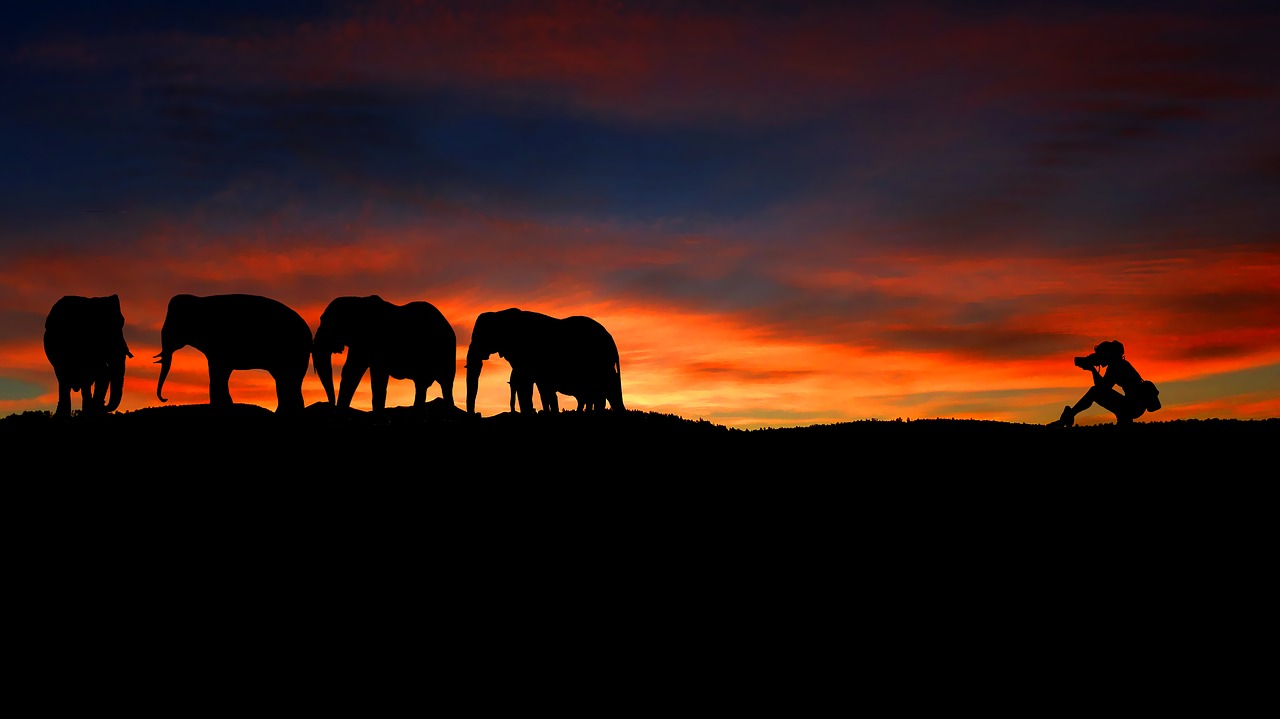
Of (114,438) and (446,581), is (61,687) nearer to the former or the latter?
(446,581)

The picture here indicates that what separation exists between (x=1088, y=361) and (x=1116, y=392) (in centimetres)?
114

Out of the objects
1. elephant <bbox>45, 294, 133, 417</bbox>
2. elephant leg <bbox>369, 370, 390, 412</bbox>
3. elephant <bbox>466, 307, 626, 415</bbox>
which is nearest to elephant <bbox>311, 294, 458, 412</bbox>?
elephant leg <bbox>369, 370, 390, 412</bbox>

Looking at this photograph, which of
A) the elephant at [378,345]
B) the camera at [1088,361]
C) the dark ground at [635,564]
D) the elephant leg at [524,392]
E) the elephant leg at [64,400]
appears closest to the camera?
the dark ground at [635,564]

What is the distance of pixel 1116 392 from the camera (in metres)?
25.0

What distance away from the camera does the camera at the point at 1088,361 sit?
1001 inches

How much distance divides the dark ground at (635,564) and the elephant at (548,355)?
42.7ft

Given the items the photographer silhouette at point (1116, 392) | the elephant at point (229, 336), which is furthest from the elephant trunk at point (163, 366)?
the photographer silhouette at point (1116, 392)

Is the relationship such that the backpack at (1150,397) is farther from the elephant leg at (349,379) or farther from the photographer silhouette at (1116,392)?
the elephant leg at (349,379)

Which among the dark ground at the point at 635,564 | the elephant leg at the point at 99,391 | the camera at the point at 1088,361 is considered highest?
the elephant leg at the point at 99,391

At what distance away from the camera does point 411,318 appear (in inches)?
1153

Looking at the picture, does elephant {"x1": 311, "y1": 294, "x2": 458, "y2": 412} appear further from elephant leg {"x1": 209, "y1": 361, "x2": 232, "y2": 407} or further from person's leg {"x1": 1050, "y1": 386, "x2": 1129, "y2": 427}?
person's leg {"x1": 1050, "y1": 386, "x2": 1129, "y2": 427}

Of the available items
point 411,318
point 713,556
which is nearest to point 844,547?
point 713,556

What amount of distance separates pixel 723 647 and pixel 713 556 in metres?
2.50

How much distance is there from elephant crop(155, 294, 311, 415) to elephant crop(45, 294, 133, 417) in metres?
1.49
